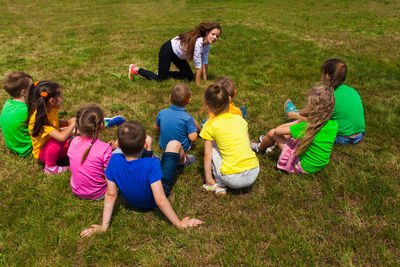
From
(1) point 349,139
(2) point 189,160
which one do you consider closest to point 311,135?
(1) point 349,139

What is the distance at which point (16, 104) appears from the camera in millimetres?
3760

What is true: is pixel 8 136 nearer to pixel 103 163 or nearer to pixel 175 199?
pixel 103 163

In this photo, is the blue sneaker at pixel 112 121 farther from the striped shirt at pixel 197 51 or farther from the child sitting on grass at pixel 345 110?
the child sitting on grass at pixel 345 110

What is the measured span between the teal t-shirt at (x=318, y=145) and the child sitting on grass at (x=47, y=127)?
3.20 m

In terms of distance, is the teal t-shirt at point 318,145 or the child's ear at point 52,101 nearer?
the teal t-shirt at point 318,145

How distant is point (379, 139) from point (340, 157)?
3.23ft

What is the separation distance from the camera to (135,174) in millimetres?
2736

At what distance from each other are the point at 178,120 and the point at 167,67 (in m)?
3.44

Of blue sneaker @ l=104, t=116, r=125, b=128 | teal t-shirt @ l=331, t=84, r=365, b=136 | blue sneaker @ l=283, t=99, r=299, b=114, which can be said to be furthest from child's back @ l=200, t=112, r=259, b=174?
blue sneaker @ l=104, t=116, r=125, b=128

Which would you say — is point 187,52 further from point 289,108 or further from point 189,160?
point 189,160

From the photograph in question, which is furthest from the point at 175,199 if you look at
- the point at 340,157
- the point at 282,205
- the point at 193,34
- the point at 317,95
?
the point at 193,34

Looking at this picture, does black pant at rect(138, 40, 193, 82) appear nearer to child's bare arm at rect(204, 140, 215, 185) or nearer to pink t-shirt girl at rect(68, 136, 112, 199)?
child's bare arm at rect(204, 140, 215, 185)

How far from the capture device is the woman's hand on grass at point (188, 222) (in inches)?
114

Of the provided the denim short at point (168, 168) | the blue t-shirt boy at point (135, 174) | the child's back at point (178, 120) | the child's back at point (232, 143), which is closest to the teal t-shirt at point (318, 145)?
the child's back at point (232, 143)
